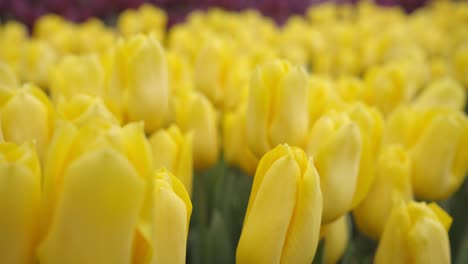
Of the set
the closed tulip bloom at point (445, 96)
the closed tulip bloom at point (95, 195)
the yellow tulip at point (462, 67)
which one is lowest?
the yellow tulip at point (462, 67)

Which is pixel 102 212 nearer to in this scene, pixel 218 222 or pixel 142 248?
pixel 142 248

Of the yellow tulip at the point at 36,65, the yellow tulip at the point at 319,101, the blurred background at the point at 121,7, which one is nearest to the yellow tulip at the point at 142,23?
the blurred background at the point at 121,7

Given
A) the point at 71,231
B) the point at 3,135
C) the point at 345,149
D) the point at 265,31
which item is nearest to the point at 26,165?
the point at 71,231

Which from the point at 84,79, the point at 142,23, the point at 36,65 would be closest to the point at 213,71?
the point at 84,79

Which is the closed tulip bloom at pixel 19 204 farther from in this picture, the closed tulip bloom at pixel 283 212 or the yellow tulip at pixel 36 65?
the yellow tulip at pixel 36 65

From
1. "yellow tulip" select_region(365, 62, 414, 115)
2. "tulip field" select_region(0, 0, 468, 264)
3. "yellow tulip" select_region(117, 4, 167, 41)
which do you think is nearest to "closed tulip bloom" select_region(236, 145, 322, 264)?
"tulip field" select_region(0, 0, 468, 264)

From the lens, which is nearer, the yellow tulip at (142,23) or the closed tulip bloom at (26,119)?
the closed tulip bloom at (26,119)
